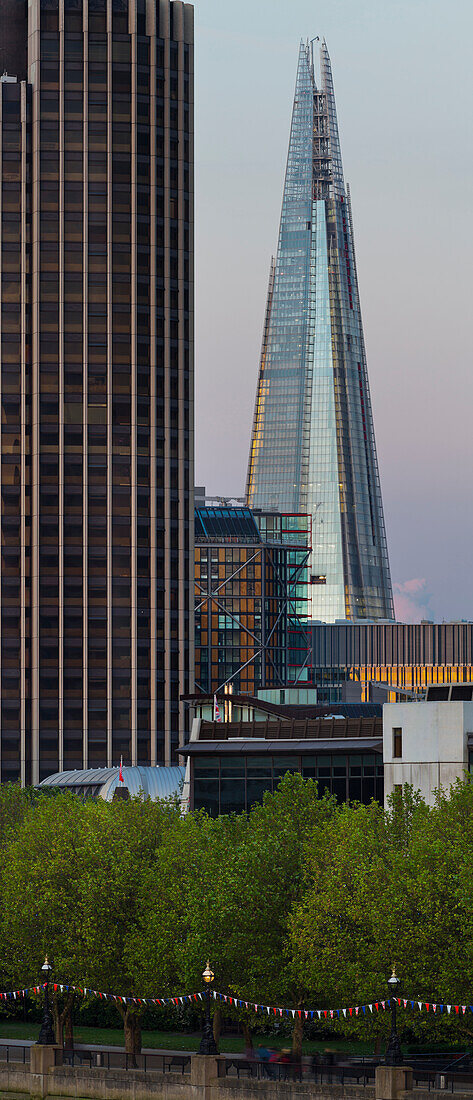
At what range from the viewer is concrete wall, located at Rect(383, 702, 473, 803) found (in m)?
115

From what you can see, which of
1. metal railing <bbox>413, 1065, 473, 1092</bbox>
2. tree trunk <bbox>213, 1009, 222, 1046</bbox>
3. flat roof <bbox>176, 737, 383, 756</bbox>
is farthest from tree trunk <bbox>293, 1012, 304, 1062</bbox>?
flat roof <bbox>176, 737, 383, 756</bbox>

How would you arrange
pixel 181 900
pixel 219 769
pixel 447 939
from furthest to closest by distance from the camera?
1. pixel 219 769
2. pixel 181 900
3. pixel 447 939

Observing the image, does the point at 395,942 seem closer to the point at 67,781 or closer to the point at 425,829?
the point at 425,829

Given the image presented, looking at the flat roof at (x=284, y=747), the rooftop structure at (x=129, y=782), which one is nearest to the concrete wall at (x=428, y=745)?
the flat roof at (x=284, y=747)

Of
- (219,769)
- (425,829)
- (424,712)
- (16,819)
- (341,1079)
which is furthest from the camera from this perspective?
(16,819)

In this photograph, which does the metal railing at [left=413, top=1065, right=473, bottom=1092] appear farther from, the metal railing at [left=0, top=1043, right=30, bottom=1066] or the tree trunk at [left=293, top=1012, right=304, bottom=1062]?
the metal railing at [left=0, top=1043, right=30, bottom=1066]

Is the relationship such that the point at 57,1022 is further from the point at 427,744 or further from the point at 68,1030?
the point at 427,744

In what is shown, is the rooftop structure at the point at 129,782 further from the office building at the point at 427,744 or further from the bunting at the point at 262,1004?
the bunting at the point at 262,1004

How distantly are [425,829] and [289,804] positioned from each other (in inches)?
536

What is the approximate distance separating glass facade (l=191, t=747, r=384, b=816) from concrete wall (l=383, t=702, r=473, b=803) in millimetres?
5896

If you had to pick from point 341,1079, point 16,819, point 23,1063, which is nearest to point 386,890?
point 341,1079

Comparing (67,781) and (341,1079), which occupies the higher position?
(67,781)

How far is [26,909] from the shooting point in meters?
106

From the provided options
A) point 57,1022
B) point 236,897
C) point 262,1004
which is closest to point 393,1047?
point 262,1004
